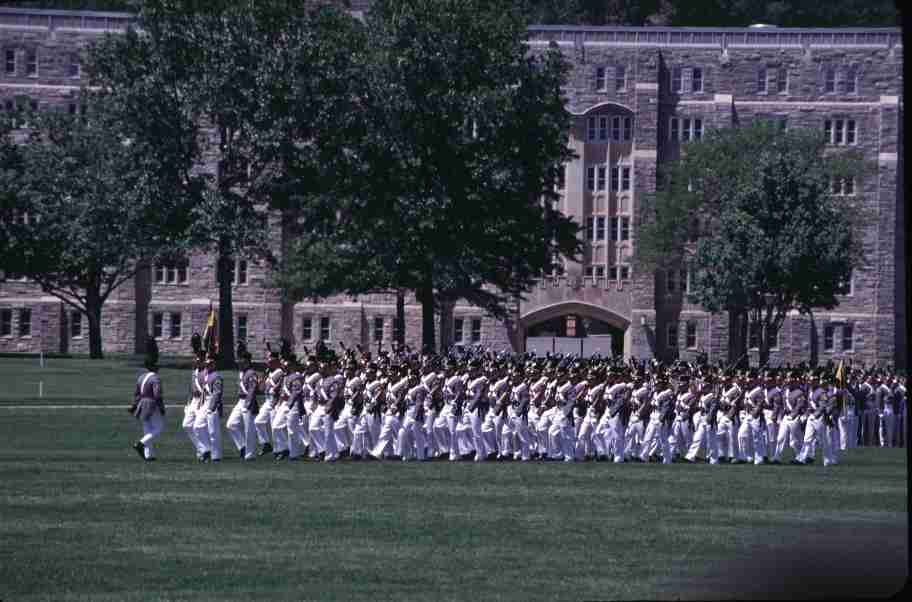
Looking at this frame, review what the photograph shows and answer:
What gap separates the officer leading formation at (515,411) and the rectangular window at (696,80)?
199ft

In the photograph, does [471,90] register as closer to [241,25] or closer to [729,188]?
[241,25]

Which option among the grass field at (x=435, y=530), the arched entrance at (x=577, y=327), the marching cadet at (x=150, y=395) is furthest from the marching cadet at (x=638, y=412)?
the arched entrance at (x=577, y=327)

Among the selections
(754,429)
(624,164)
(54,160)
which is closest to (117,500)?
(754,429)

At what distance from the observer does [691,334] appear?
97.7 meters

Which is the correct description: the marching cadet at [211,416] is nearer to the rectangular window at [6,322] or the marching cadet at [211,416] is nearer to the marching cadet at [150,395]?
the marching cadet at [150,395]

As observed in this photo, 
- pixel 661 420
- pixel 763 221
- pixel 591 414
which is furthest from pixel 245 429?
pixel 763 221

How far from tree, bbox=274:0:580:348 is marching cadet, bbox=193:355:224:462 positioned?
3020 centimetres

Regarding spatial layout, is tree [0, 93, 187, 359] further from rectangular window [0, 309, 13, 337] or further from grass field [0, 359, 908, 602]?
grass field [0, 359, 908, 602]

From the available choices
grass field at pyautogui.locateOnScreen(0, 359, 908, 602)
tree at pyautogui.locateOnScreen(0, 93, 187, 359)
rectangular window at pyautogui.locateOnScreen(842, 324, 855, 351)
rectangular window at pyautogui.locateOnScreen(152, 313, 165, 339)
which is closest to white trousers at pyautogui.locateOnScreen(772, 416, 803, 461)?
grass field at pyautogui.locateOnScreen(0, 359, 908, 602)

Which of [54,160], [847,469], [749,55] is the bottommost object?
[847,469]

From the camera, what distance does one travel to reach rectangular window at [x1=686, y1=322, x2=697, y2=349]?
320 ft

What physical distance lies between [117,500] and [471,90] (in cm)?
4017

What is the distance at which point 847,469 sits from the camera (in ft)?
109

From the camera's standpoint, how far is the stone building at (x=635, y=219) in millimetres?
95000
